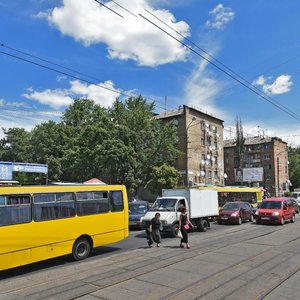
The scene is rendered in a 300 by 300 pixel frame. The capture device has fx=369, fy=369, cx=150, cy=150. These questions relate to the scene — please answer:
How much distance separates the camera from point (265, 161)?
9150 centimetres

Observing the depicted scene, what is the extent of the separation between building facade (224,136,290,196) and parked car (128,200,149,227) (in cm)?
6465

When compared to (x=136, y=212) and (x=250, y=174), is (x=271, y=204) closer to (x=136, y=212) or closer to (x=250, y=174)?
(x=136, y=212)

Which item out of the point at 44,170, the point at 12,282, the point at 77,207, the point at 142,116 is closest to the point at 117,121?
the point at 142,116

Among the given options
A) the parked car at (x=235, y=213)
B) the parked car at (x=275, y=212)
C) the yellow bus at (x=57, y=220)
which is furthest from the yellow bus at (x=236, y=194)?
the yellow bus at (x=57, y=220)

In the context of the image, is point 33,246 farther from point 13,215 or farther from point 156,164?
point 156,164

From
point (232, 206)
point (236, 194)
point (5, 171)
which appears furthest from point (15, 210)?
point (236, 194)

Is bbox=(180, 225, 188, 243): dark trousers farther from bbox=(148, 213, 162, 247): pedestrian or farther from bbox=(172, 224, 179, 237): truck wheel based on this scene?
bbox=(172, 224, 179, 237): truck wheel

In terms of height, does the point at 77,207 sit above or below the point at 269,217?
above

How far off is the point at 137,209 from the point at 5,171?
10742mm

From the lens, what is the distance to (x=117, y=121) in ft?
164

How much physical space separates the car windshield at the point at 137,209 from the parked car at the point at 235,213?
537 cm

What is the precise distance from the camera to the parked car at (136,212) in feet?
71.9

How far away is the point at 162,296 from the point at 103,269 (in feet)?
10.1

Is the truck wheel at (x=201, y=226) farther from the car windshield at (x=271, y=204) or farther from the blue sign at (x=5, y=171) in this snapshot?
the blue sign at (x=5, y=171)
